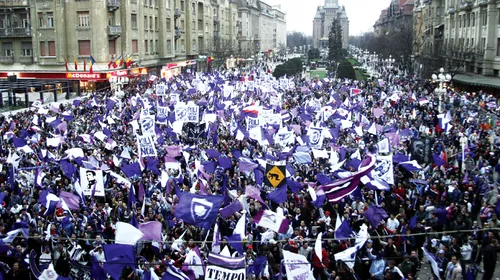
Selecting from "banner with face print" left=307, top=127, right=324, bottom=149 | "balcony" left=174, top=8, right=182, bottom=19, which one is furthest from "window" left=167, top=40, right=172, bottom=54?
"banner with face print" left=307, top=127, right=324, bottom=149

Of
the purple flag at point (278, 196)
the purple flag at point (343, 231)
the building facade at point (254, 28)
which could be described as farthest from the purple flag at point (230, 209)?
the building facade at point (254, 28)

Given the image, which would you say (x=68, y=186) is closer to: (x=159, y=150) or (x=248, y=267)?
(x=159, y=150)

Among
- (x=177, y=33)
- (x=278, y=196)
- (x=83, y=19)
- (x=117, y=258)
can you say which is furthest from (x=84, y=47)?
(x=117, y=258)

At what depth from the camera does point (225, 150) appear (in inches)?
849

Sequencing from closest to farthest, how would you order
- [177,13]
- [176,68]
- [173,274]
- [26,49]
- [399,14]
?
[173,274]
[26,49]
[177,13]
[176,68]
[399,14]

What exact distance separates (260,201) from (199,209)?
2661mm

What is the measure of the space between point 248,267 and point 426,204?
6.15 m

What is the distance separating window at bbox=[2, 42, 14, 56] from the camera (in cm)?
5369

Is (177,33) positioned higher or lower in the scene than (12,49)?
higher

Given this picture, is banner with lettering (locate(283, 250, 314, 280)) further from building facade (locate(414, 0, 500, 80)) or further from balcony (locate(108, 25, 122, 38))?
building facade (locate(414, 0, 500, 80))

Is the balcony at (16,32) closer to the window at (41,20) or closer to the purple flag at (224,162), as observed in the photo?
the window at (41,20)

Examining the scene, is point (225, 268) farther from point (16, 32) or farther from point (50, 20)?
point (16, 32)

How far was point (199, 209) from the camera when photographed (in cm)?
1255

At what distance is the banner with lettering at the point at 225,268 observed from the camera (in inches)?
416
